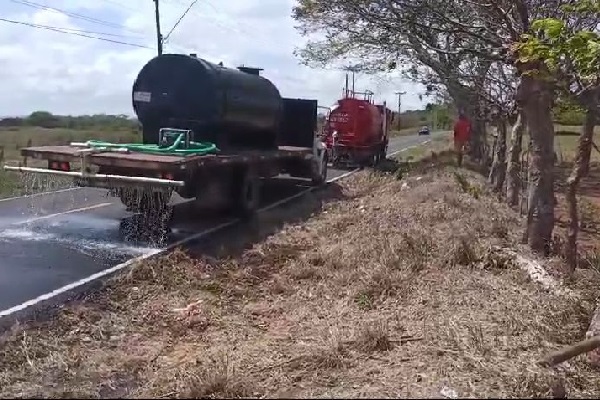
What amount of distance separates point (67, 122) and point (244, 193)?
126ft

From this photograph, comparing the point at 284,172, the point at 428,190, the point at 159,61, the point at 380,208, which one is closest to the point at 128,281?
the point at 159,61

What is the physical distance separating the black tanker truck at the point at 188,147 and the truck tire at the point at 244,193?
0.02m

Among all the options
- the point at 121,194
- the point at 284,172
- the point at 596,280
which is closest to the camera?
the point at 596,280

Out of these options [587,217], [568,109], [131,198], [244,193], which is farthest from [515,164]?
[131,198]

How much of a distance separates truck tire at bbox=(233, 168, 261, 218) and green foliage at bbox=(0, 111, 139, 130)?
101ft

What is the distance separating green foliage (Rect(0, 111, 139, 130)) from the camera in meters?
45.2

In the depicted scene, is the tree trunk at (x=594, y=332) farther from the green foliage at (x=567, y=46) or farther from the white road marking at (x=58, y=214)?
the white road marking at (x=58, y=214)

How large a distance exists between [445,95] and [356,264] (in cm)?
2237

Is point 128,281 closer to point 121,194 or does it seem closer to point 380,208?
point 121,194

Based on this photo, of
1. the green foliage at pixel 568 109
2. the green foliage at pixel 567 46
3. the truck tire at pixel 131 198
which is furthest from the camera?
the truck tire at pixel 131 198

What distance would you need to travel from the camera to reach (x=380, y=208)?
1451 centimetres

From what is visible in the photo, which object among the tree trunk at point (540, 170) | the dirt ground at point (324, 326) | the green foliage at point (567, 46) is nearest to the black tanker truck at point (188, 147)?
A: the dirt ground at point (324, 326)

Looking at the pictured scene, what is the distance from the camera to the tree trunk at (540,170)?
402 inches

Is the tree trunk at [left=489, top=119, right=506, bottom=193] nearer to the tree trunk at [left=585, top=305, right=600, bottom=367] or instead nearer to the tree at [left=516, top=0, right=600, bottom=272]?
the tree at [left=516, top=0, right=600, bottom=272]
